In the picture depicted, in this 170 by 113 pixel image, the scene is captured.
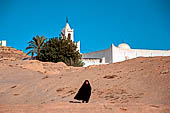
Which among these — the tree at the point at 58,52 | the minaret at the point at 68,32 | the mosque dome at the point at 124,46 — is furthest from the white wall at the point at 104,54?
the tree at the point at 58,52

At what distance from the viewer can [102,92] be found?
33.7 feet

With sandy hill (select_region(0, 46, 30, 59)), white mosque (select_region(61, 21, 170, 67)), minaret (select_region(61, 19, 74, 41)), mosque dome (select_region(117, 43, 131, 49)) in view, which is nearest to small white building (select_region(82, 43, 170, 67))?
white mosque (select_region(61, 21, 170, 67))

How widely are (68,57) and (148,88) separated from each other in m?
19.4

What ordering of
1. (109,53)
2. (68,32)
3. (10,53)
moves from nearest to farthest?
(109,53) → (68,32) → (10,53)

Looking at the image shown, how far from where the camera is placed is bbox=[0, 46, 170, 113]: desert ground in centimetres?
651

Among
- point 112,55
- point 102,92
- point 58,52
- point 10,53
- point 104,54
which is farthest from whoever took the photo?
point 10,53

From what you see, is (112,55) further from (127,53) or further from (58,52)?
(58,52)

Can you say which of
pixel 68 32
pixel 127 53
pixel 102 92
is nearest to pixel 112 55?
pixel 127 53

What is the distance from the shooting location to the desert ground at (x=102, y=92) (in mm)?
6512

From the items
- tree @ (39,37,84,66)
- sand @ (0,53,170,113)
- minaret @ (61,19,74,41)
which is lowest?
sand @ (0,53,170,113)

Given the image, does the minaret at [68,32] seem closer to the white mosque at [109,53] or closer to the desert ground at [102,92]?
the white mosque at [109,53]

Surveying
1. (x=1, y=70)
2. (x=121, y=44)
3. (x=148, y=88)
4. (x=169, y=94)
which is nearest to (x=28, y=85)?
(x=1, y=70)

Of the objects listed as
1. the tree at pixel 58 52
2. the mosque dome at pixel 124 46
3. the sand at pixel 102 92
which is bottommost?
the sand at pixel 102 92

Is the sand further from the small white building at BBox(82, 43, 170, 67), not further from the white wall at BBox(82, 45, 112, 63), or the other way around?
the white wall at BBox(82, 45, 112, 63)
